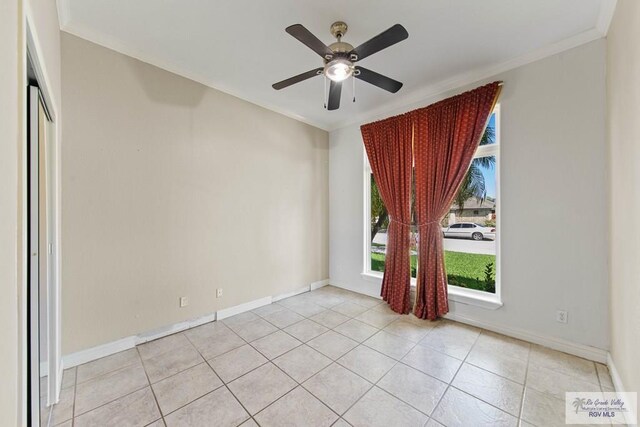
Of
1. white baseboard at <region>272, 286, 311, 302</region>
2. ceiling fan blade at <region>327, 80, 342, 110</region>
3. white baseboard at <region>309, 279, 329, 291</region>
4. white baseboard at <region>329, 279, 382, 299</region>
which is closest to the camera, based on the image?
ceiling fan blade at <region>327, 80, 342, 110</region>

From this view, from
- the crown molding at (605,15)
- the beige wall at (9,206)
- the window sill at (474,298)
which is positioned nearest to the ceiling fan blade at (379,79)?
the crown molding at (605,15)

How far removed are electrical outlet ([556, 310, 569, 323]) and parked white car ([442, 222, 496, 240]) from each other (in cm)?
83

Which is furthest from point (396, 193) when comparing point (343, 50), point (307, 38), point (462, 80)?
point (307, 38)

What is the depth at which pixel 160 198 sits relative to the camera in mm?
2555

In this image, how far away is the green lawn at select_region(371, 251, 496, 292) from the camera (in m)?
2.89

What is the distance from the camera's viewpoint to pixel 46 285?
1.51 m

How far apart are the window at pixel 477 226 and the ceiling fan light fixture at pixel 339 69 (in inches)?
69.7

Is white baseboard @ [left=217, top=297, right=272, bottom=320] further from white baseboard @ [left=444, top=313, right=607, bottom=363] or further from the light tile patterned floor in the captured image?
white baseboard @ [left=444, top=313, right=607, bottom=363]

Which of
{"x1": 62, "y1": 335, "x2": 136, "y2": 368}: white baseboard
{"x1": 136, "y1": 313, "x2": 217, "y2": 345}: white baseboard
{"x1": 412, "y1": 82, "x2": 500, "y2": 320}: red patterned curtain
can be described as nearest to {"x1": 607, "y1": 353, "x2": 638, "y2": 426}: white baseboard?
{"x1": 412, "y1": 82, "x2": 500, "y2": 320}: red patterned curtain

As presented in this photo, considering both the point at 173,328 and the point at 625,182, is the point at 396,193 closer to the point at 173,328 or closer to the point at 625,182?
the point at 625,182

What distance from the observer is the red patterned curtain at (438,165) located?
2.69m

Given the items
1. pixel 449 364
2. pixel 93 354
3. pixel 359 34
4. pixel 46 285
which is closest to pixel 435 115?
pixel 359 34

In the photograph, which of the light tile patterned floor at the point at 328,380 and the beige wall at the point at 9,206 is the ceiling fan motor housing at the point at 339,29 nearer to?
the beige wall at the point at 9,206

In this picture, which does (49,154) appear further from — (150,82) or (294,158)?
(294,158)
